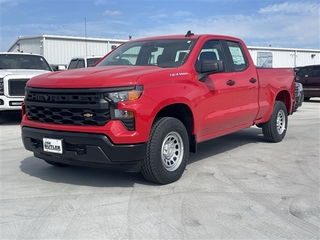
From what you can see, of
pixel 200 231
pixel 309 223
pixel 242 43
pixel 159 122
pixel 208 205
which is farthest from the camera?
pixel 242 43

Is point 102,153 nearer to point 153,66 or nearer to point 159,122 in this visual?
point 159,122

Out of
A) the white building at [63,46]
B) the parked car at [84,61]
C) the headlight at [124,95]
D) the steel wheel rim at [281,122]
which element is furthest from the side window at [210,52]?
the white building at [63,46]

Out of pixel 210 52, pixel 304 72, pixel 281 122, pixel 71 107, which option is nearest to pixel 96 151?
pixel 71 107

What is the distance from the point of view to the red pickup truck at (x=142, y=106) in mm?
4258

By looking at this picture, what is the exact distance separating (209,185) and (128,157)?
1175 mm

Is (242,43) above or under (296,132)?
above

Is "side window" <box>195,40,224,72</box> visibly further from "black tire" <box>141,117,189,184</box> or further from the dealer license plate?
the dealer license plate

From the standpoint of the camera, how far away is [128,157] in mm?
4297

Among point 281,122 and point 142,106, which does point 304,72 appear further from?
point 142,106

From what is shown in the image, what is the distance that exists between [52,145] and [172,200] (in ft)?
5.02

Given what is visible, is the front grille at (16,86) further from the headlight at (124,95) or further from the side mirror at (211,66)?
the headlight at (124,95)

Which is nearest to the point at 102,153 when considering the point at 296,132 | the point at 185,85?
the point at 185,85

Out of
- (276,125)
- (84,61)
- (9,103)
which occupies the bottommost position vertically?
(276,125)

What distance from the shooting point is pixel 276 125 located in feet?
24.7
